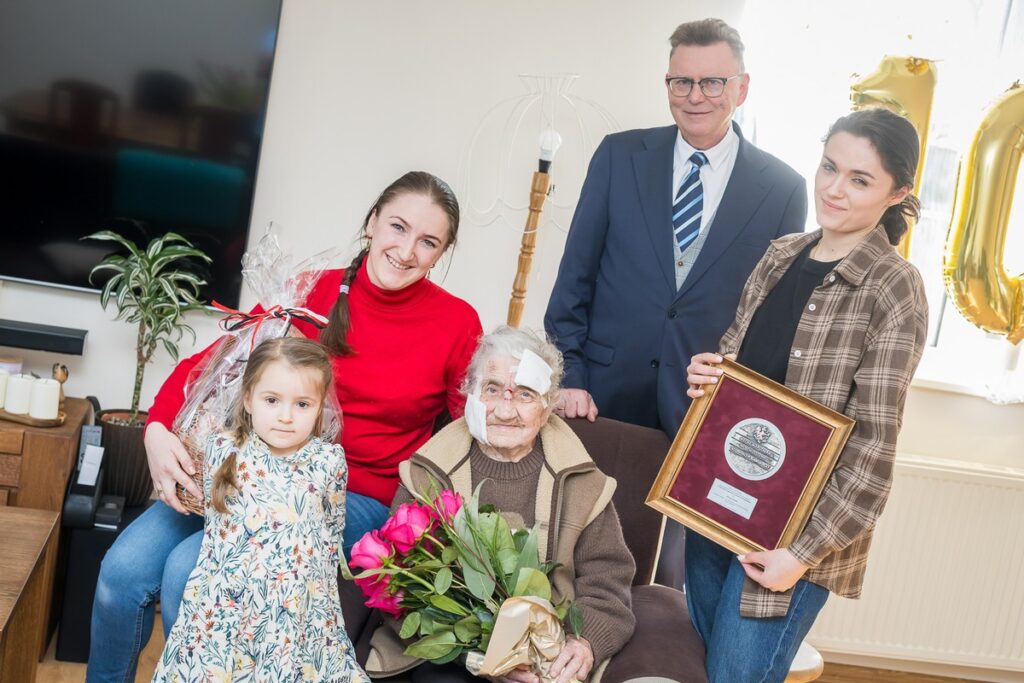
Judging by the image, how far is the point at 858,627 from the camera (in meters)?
3.81

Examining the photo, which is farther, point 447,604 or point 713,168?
point 713,168

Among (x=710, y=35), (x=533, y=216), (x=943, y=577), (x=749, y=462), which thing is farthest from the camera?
(x=943, y=577)

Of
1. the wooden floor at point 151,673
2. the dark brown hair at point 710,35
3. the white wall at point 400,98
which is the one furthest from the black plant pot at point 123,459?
the dark brown hair at point 710,35

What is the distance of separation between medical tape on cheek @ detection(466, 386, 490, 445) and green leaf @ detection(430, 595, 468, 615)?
40cm

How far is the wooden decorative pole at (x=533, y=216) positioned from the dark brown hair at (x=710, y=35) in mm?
729

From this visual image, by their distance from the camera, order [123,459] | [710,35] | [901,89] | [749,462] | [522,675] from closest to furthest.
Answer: [522,675]
[749,462]
[710,35]
[123,459]
[901,89]

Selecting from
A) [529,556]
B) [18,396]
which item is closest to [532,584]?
[529,556]

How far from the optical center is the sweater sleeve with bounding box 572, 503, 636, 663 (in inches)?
78.7

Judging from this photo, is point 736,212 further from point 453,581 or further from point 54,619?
point 54,619

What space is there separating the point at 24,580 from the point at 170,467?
354 millimetres

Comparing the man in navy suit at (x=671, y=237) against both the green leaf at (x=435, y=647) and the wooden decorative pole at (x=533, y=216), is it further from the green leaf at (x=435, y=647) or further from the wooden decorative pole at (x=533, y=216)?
the green leaf at (x=435, y=647)

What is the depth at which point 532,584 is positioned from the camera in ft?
6.04

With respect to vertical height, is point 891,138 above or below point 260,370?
above

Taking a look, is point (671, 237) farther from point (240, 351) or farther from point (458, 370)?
point (240, 351)
